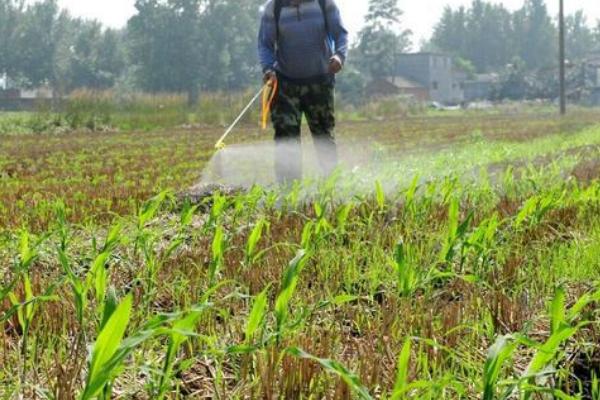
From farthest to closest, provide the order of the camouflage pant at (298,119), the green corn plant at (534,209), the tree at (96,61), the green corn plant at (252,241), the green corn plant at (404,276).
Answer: the tree at (96,61) < the camouflage pant at (298,119) < the green corn plant at (534,209) < the green corn plant at (252,241) < the green corn plant at (404,276)

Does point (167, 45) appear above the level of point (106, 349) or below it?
above

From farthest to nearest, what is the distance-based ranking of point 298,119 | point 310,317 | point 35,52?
point 35,52 → point 298,119 → point 310,317

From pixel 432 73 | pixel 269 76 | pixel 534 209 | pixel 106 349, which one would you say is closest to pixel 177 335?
pixel 106 349

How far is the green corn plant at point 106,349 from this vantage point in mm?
1297

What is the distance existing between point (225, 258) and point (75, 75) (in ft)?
252

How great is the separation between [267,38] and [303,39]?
0.92 feet

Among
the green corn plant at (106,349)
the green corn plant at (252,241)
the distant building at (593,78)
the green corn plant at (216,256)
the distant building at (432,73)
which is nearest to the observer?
the green corn plant at (106,349)

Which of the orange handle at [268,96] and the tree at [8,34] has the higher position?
the tree at [8,34]

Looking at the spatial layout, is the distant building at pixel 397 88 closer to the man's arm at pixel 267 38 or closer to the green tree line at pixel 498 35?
the green tree line at pixel 498 35

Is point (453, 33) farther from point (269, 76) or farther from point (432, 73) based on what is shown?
point (269, 76)

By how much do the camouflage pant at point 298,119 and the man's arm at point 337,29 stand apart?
0.26m

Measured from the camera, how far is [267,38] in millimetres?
6145

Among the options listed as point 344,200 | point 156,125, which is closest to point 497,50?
point 156,125

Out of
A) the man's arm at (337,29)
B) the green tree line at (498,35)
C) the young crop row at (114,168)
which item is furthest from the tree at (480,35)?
the man's arm at (337,29)
